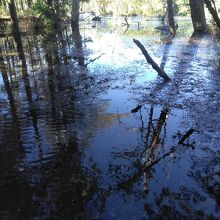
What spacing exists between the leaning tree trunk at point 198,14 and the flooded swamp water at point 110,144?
1250 cm

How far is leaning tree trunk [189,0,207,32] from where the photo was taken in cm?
2430

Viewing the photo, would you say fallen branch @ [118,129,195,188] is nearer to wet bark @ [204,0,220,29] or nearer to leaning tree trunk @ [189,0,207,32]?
wet bark @ [204,0,220,29]

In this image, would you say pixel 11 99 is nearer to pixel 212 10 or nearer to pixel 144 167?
pixel 144 167

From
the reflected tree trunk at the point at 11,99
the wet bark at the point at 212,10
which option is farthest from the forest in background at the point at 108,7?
the reflected tree trunk at the point at 11,99

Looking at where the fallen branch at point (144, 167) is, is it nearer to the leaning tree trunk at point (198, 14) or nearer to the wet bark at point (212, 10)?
the wet bark at point (212, 10)

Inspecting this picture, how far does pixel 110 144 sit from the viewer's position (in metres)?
6.89

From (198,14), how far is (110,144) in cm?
2006

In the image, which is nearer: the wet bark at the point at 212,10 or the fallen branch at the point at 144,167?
the fallen branch at the point at 144,167

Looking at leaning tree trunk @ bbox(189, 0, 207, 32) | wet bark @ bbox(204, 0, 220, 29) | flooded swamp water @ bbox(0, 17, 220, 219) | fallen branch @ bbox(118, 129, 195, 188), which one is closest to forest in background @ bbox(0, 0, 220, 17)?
leaning tree trunk @ bbox(189, 0, 207, 32)

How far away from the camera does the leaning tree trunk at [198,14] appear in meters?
24.3

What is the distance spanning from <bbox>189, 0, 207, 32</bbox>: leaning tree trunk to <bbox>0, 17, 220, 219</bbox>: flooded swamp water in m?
12.5

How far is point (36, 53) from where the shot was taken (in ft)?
59.0

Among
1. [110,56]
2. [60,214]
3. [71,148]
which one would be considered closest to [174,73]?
[110,56]

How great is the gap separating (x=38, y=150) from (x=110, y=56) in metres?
10.3
